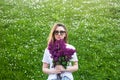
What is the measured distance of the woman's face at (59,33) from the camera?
9.25 meters

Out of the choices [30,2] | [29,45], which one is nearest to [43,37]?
[29,45]

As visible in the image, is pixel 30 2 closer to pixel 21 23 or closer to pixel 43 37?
pixel 21 23

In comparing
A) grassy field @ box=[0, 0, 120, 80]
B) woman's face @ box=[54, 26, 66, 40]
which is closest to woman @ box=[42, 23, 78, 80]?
woman's face @ box=[54, 26, 66, 40]

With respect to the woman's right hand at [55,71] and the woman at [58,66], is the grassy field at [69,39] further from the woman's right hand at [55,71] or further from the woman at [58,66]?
the woman's right hand at [55,71]

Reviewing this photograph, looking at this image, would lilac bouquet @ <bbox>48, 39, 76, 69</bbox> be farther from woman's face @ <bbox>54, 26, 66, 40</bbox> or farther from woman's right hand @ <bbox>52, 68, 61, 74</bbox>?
Result: woman's face @ <bbox>54, 26, 66, 40</bbox>

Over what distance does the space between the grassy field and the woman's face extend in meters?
4.99

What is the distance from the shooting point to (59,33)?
9273mm

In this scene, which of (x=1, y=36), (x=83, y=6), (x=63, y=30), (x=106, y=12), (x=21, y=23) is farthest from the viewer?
(x=83, y=6)

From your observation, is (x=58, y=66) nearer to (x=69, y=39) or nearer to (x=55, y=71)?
(x=55, y=71)

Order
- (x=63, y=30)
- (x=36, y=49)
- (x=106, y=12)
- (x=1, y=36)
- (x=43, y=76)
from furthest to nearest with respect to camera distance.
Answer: (x=106, y=12) → (x=1, y=36) → (x=36, y=49) → (x=43, y=76) → (x=63, y=30)

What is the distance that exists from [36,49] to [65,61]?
29.2 feet

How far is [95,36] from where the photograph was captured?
19.8 metres

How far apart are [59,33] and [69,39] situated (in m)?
9.68

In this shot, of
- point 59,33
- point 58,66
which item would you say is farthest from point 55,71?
point 59,33
